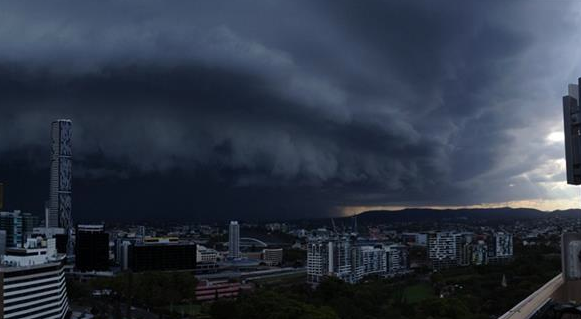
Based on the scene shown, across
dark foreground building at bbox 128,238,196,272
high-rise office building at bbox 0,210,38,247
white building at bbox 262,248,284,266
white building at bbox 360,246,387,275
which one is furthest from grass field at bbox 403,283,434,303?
high-rise office building at bbox 0,210,38,247

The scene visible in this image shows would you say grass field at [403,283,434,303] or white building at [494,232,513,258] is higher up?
white building at [494,232,513,258]

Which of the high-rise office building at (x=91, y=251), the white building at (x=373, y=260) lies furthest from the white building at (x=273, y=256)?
the high-rise office building at (x=91, y=251)

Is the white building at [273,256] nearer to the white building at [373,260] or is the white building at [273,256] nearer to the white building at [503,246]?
the white building at [373,260]

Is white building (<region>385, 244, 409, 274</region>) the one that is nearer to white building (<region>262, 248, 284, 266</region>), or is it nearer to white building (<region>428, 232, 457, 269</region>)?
white building (<region>428, 232, 457, 269</region>)

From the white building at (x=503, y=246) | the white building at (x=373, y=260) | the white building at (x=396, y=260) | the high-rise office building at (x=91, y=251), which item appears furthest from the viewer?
the white building at (x=503, y=246)

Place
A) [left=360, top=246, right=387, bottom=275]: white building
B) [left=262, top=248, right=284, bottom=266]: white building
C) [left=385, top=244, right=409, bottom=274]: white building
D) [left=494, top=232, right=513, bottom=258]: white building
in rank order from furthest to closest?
[left=262, top=248, right=284, bottom=266]: white building < [left=494, top=232, right=513, bottom=258]: white building < [left=385, top=244, right=409, bottom=274]: white building < [left=360, top=246, right=387, bottom=275]: white building

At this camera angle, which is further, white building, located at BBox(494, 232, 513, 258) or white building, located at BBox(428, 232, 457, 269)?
white building, located at BBox(494, 232, 513, 258)
